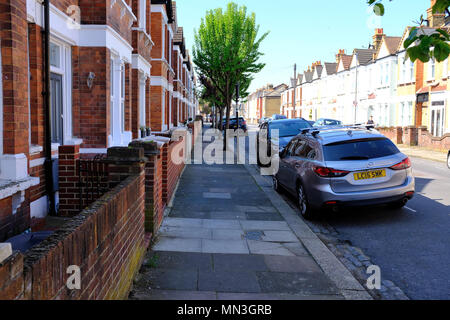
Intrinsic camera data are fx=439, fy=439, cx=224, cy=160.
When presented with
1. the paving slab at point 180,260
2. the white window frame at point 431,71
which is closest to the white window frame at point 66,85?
the paving slab at point 180,260

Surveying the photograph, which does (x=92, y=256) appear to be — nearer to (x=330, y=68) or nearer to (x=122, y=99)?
(x=122, y=99)

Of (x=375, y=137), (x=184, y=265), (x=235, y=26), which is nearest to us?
(x=184, y=265)

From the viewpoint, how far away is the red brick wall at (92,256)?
2.03 metres

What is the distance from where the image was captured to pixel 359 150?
316 inches

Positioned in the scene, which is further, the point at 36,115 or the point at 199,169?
the point at 199,169

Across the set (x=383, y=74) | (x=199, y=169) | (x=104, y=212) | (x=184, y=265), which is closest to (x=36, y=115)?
(x=184, y=265)

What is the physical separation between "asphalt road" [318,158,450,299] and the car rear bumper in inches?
18.0

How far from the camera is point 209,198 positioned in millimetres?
10047

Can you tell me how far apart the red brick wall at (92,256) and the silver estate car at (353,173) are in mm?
3821

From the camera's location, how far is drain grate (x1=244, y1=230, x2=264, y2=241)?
22.5 feet

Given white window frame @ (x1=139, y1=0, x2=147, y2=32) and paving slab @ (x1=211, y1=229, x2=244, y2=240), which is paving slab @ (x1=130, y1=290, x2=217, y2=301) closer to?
paving slab @ (x1=211, y1=229, x2=244, y2=240)

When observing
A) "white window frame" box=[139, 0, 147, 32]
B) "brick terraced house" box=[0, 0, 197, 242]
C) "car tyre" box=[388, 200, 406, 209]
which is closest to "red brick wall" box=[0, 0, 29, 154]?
"brick terraced house" box=[0, 0, 197, 242]
